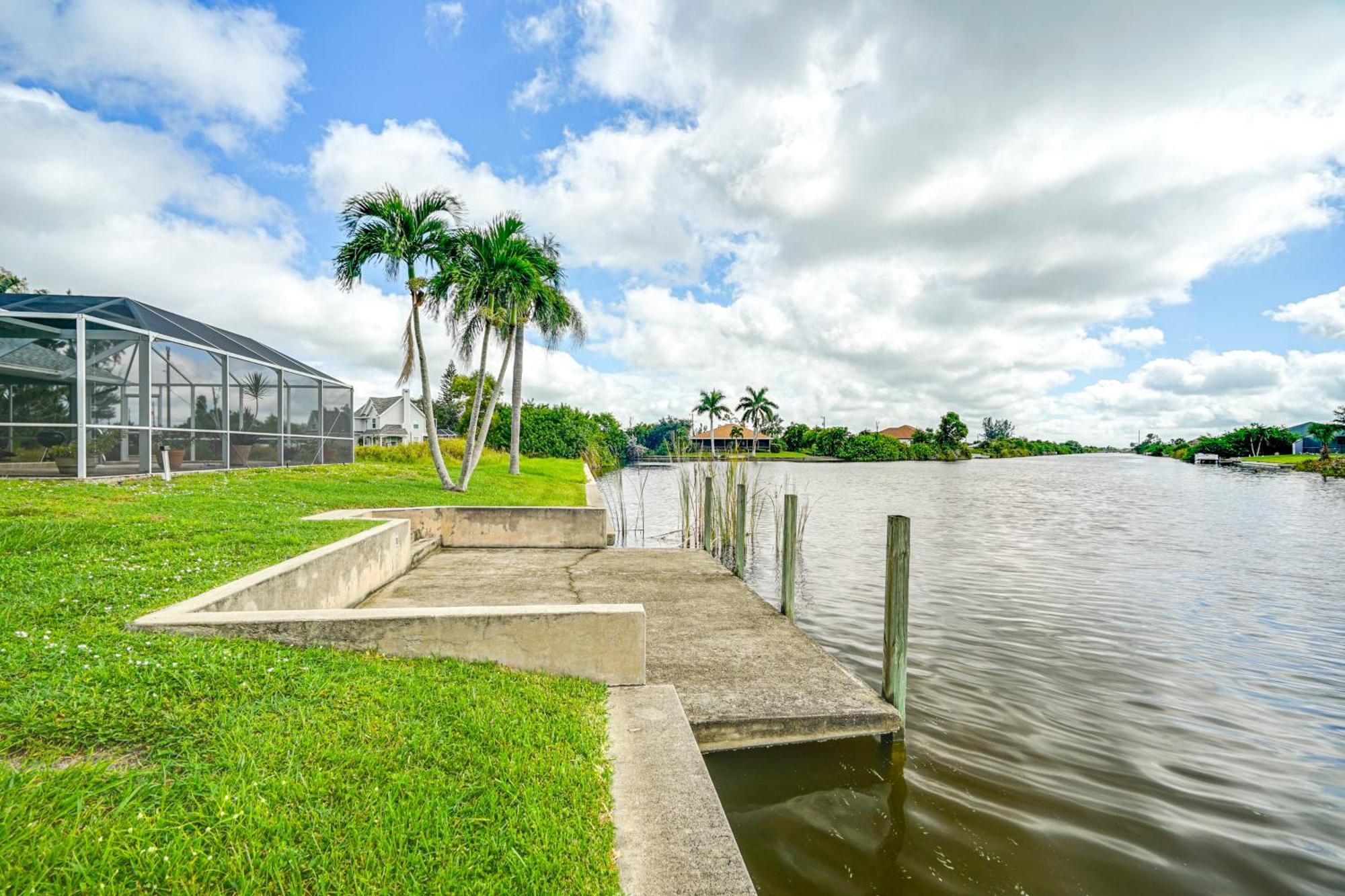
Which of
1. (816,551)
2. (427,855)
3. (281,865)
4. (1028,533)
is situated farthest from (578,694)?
(1028,533)

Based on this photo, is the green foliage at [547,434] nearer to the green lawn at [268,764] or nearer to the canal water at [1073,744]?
the canal water at [1073,744]

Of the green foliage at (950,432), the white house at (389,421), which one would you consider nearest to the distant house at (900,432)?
the green foliage at (950,432)

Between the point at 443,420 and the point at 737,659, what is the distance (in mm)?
58221

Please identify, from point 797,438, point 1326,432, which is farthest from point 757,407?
point 1326,432

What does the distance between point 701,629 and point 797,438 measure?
265ft

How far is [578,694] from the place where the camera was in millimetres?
3729

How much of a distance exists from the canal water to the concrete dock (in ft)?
0.66

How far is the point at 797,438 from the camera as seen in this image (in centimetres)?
8506

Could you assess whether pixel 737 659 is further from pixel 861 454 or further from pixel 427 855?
pixel 861 454

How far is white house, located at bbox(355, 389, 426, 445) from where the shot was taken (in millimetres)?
47984

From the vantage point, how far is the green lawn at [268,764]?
2051 mm

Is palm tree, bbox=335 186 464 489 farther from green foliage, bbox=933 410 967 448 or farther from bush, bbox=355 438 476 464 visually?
green foliage, bbox=933 410 967 448

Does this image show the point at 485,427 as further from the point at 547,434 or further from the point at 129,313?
the point at 547,434

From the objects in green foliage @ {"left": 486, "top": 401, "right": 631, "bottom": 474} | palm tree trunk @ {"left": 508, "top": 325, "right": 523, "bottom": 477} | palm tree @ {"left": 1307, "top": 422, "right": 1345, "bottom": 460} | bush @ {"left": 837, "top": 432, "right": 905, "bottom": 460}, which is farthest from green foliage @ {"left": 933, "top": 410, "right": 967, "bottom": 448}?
palm tree trunk @ {"left": 508, "top": 325, "right": 523, "bottom": 477}
